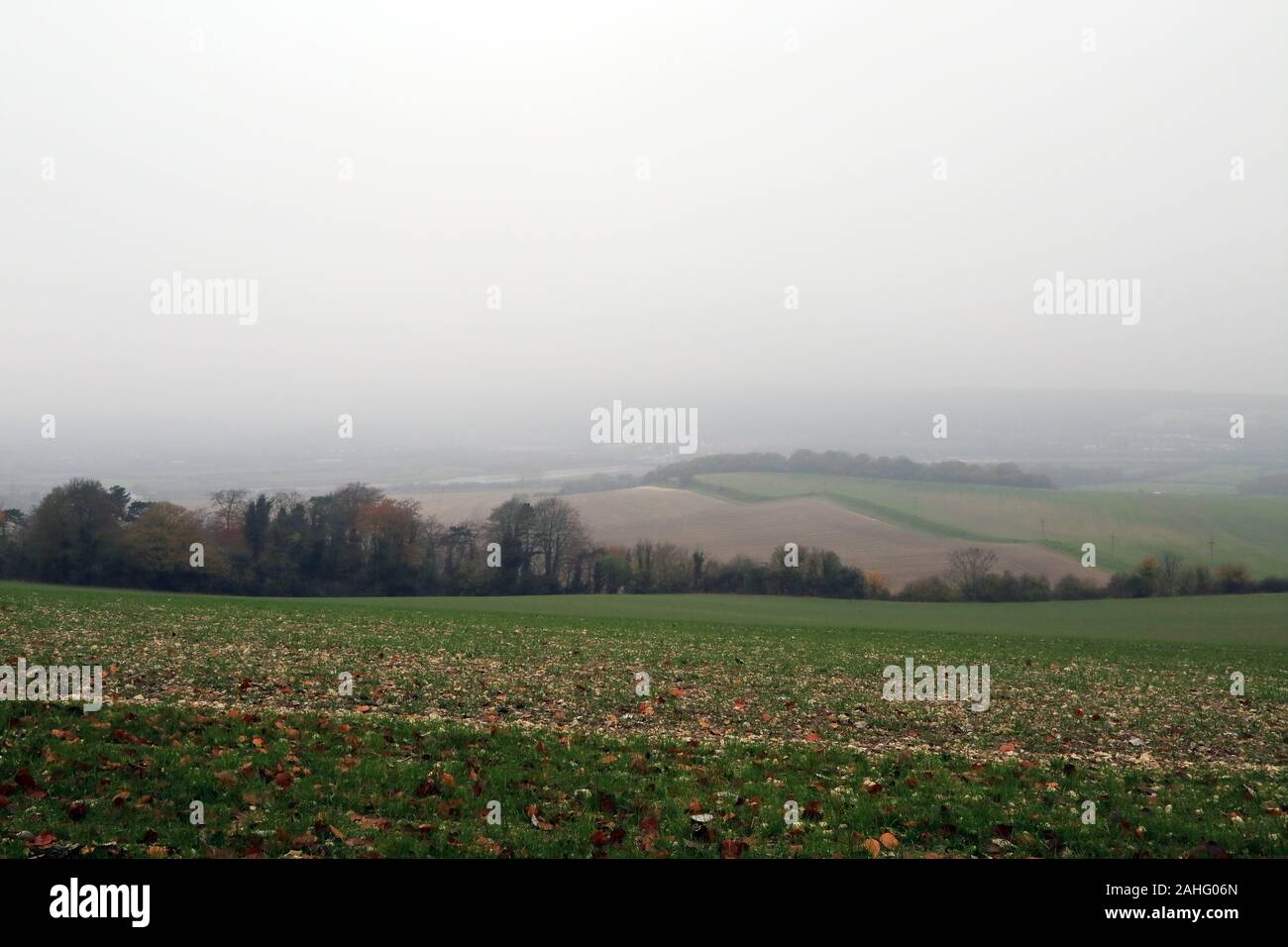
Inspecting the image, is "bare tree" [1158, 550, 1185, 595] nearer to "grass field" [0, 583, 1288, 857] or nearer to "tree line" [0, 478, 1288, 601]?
"tree line" [0, 478, 1288, 601]

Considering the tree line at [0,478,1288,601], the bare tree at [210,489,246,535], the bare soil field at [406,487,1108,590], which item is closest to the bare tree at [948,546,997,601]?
the tree line at [0,478,1288,601]

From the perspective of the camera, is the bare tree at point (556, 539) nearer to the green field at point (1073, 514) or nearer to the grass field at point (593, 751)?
the green field at point (1073, 514)

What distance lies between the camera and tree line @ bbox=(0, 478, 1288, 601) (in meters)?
56.9

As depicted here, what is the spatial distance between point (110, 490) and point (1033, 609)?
212ft

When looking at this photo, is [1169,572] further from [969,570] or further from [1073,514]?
[1073,514]

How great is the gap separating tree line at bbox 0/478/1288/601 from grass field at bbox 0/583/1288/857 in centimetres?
3561

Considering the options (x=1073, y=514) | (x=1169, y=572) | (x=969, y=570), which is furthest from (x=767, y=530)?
(x=1073, y=514)

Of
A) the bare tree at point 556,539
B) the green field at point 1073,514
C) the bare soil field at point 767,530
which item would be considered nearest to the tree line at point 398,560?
the bare tree at point 556,539

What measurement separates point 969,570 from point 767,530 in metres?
19.2

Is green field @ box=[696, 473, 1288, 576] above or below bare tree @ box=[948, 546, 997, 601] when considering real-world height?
above

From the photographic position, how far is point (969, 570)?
216 ft

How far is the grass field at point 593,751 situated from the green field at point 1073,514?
53.2 metres
